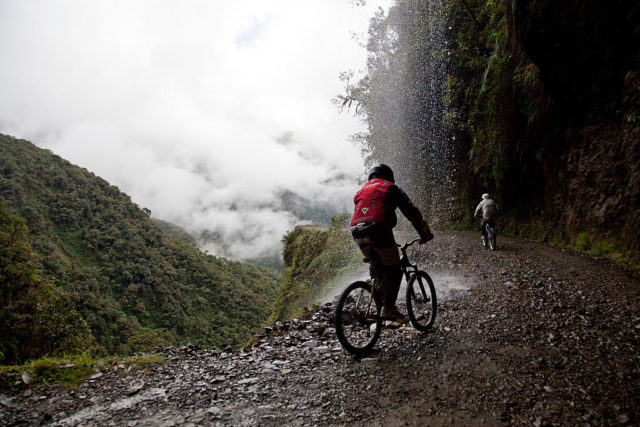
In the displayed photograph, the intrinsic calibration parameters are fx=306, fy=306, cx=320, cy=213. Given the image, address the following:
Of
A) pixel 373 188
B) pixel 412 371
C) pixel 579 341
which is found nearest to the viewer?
pixel 412 371

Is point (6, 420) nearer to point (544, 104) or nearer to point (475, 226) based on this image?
point (544, 104)

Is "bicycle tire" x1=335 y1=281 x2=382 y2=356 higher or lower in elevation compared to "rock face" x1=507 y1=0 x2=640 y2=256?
lower

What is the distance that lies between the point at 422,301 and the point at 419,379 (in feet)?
5.55

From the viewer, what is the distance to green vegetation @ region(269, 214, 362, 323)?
1306 cm

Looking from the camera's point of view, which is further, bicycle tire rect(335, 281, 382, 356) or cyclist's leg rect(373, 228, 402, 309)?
cyclist's leg rect(373, 228, 402, 309)

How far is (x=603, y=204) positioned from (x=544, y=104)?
3.85 m

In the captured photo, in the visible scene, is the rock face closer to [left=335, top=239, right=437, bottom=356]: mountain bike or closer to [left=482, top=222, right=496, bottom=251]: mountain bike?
[left=482, top=222, right=496, bottom=251]: mountain bike

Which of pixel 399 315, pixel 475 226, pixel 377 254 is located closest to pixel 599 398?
pixel 399 315

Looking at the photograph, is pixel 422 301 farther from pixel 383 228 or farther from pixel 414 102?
pixel 414 102

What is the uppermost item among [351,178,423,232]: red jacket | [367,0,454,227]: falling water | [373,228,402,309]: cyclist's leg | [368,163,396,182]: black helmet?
[367,0,454,227]: falling water

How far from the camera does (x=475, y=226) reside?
15648 millimetres

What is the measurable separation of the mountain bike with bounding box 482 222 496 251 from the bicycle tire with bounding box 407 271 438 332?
6.64 metres

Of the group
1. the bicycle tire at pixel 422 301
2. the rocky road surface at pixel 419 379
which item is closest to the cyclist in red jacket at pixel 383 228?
the bicycle tire at pixel 422 301

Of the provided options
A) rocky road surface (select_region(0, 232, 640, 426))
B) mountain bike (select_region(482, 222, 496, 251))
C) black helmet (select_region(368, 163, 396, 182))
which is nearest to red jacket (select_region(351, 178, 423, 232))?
black helmet (select_region(368, 163, 396, 182))
